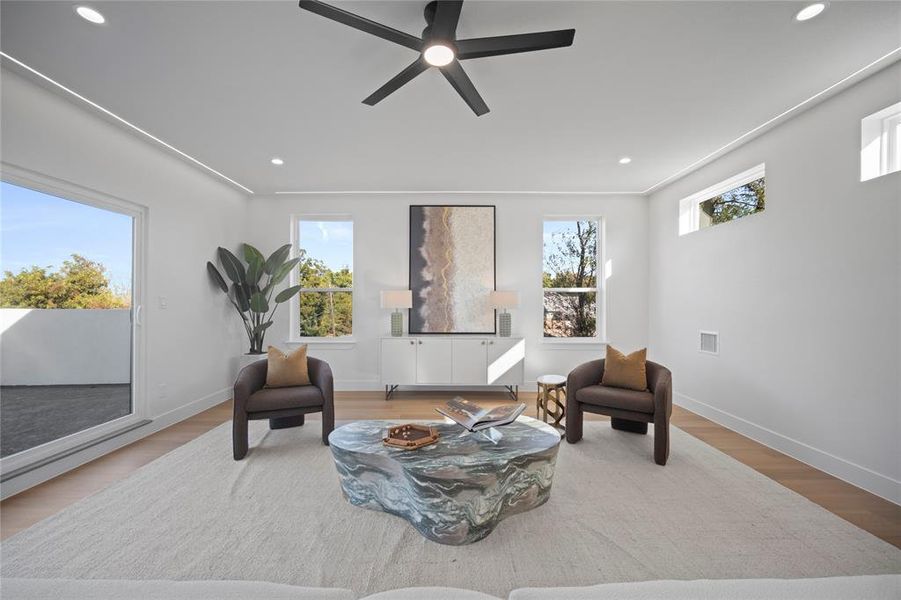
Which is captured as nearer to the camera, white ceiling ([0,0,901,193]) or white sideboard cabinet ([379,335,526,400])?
white ceiling ([0,0,901,193])

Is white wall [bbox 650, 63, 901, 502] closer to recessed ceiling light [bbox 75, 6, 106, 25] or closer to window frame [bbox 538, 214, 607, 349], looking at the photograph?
window frame [bbox 538, 214, 607, 349]

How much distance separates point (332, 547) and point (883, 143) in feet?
13.7

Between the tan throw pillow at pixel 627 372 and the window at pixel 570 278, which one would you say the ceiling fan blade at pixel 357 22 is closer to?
the tan throw pillow at pixel 627 372

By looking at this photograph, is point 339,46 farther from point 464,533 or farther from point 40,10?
point 464,533

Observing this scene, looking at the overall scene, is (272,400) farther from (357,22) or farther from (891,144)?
(891,144)

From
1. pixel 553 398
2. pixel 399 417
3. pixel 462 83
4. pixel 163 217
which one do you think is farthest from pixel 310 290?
pixel 462 83

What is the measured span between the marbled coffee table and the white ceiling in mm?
2325

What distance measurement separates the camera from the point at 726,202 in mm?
3959

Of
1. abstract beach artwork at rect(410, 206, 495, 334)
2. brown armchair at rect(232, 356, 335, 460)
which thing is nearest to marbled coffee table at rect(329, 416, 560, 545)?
brown armchair at rect(232, 356, 335, 460)

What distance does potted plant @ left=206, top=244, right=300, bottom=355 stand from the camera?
4633mm

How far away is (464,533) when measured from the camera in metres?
1.93

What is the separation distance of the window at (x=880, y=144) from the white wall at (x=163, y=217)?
5.58m

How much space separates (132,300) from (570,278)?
493 cm

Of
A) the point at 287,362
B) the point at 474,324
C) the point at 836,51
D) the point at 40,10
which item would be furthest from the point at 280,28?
the point at 474,324
